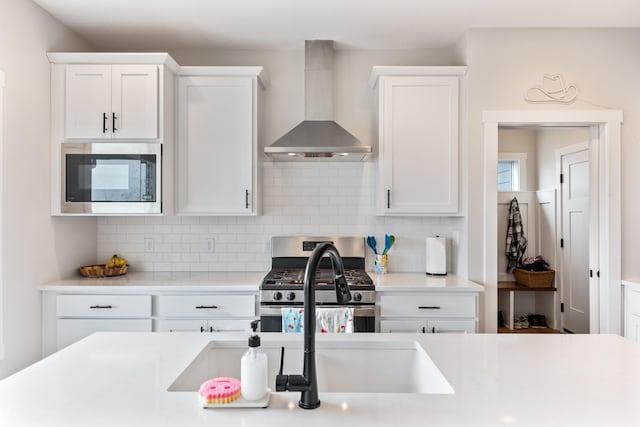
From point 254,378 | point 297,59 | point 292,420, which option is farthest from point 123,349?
point 297,59

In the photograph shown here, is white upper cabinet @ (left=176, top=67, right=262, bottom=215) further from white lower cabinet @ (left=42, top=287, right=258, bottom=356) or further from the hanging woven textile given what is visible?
the hanging woven textile

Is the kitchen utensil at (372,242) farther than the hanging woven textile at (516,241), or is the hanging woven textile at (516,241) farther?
the hanging woven textile at (516,241)

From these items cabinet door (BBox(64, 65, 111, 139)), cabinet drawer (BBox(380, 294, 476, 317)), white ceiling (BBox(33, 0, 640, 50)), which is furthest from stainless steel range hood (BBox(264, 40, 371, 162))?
cabinet door (BBox(64, 65, 111, 139))

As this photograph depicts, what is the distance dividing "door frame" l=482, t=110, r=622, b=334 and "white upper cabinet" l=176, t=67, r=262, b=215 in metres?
1.74

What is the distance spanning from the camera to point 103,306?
2.90 m

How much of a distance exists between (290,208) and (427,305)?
1359 millimetres

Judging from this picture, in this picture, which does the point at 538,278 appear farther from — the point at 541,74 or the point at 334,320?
the point at 334,320

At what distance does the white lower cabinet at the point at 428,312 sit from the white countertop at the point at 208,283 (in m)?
0.06

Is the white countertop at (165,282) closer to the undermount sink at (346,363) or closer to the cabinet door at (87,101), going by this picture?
the cabinet door at (87,101)

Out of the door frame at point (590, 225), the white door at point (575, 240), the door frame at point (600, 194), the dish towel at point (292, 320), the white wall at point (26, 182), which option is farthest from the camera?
the white door at point (575, 240)

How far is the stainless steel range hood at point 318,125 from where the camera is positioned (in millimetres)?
3129

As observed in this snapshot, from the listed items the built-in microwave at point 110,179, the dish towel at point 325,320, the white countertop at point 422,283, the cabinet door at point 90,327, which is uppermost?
the built-in microwave at point 110,179

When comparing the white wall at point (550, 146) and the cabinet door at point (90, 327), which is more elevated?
the white wall at point (550, 146)

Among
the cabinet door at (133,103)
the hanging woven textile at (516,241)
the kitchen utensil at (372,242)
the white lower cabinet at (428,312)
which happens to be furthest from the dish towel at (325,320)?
the hanging woven textile at (516,241)
